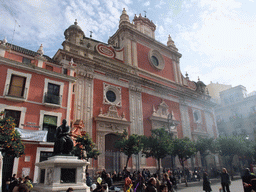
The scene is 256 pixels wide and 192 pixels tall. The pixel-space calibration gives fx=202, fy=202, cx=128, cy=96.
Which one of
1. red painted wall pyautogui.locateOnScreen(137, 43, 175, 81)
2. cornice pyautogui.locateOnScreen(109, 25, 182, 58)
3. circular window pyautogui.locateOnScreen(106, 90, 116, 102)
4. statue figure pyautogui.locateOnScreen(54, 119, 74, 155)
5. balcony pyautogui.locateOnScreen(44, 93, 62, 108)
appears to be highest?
cornice pyautogui.locateOnScreen(109, 25, 182, 58)

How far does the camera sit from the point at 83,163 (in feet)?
21.2

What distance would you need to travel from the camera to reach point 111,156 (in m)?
17.8

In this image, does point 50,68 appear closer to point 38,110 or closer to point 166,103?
point 38,110

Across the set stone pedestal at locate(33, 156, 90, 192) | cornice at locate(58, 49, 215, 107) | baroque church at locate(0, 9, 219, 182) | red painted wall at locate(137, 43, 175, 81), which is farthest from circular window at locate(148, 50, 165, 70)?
stone pedestal at locate(33, 156, 90, 192)

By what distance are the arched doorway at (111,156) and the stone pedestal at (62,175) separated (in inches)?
431

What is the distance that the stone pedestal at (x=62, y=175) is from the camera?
588 cm

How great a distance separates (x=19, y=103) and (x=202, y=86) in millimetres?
26626

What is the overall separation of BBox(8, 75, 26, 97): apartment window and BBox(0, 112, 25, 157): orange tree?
11.8 feet

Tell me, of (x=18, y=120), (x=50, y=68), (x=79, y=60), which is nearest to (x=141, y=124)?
(x=79, y=60)

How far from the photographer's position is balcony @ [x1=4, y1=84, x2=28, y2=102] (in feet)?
42.6

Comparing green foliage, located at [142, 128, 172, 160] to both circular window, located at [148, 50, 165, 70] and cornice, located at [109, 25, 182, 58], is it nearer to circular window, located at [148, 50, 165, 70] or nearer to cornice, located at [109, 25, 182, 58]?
circular window, located at [148, 50, 165, 70]

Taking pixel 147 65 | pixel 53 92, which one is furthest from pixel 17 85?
pixel 147 65

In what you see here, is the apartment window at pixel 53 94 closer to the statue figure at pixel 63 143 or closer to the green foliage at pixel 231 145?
the statue figure at pixel 63 143

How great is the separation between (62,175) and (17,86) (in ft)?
32.5
